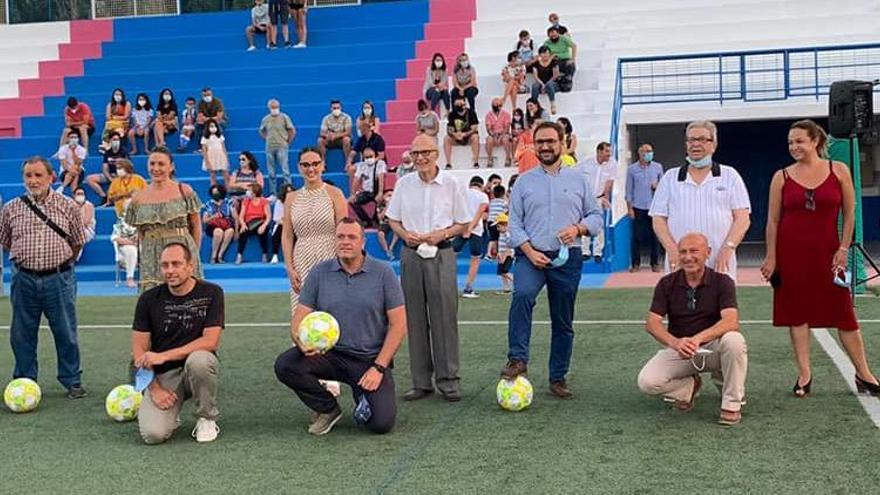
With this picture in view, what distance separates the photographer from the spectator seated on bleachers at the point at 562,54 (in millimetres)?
19656

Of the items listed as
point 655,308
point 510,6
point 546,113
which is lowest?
point 655,308

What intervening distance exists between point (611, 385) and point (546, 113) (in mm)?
11375

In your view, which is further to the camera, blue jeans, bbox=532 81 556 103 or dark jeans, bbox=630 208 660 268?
blue jeans, bbox=532 81 556 103

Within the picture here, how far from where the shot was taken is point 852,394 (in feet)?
22.6

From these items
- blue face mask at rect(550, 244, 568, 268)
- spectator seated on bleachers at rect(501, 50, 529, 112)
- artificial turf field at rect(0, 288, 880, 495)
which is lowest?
artificial turf field at rect(0, 288, 880, 495)

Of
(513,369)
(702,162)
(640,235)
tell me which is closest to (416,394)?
(513,369)

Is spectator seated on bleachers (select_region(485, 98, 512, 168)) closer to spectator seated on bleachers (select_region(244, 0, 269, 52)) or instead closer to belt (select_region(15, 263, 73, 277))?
spectator seated on bleachers (select_region(244, 0, 269, 52))

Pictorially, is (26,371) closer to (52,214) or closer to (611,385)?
(52,214)

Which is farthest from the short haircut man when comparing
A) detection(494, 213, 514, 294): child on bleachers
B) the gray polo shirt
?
detection(494, 213, 514, 294): child on bleachers

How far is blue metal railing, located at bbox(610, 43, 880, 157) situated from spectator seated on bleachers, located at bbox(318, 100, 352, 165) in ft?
16.0

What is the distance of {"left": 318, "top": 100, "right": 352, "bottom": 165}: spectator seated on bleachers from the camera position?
1931 cm

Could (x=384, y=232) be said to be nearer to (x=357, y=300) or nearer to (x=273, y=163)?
(x=273, y=163)

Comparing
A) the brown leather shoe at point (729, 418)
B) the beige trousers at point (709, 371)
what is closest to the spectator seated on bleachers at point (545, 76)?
the beige trousers at point (709, 371)

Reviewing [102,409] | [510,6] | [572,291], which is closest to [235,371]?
[102,409]
